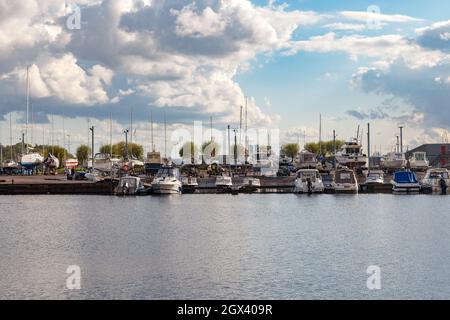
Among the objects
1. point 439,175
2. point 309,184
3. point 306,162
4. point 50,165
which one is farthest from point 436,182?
point 50,165

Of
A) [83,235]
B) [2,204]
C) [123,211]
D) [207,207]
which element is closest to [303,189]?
[207,207]

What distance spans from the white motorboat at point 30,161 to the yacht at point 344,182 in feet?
302

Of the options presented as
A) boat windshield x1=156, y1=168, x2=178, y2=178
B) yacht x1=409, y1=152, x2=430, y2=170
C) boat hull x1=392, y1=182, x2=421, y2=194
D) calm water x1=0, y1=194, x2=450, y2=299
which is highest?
yacht x1=409, y1=152, x2=430, y2=170

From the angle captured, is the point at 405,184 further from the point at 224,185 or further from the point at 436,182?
the point at 224,185

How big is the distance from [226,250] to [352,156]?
118m

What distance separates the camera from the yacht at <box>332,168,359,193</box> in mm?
124812

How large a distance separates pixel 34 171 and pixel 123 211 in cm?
10825

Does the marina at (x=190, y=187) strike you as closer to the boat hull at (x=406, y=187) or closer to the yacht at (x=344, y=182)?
the yacht at (x=344, y=182)

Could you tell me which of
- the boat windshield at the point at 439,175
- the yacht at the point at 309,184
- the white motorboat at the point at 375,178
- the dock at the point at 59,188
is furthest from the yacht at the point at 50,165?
the boat windshield at the point at 439,175

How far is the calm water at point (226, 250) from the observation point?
41.4 metres

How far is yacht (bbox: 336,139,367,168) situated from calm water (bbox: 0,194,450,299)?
64.7 m

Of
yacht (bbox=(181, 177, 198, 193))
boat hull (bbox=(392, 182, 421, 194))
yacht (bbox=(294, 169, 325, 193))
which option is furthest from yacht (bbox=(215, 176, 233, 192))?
boat hull (bbox=(392, 182, 421, 194))

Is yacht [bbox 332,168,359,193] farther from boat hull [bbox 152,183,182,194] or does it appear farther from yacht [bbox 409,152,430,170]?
yacht [bbox 409,152,430,170]

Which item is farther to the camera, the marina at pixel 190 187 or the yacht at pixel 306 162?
the yacht at pixel 306 162
